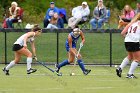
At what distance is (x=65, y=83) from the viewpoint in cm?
1861

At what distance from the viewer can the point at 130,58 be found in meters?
20.6

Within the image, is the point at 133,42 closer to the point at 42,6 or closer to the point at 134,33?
the point at 134,33

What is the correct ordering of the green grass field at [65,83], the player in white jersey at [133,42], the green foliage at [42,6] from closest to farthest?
the green grass field at [65,83], the player in white jersey at [133,42], the green foliage at [42,6]

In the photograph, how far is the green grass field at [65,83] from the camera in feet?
54.5

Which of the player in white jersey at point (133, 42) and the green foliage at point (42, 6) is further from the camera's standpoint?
the green foliage at point (42, 6)

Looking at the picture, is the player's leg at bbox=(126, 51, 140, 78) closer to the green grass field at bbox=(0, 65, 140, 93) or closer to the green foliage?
the green grass field at bbox=(0, 65, 140, 93)

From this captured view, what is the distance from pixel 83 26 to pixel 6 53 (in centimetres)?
508

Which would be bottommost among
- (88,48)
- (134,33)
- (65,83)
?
(65,83)

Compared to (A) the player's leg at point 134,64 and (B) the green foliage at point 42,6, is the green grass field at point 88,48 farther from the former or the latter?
(B) the green foliage at point 42,6

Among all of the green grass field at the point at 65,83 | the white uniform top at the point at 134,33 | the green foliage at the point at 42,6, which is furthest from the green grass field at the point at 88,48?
→ the green foliage at the point at 42,6

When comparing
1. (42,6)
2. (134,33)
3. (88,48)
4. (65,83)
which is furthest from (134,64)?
(42,6)

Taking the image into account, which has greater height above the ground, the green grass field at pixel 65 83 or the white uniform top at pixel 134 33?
the white uniform top at pixel 134 33

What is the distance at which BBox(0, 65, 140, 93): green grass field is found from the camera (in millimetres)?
16609

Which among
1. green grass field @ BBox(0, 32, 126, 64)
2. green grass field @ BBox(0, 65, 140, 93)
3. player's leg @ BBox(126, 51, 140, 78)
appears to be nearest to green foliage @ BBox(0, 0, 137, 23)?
green grass field @ BBox(0, 32, 126, 64)
